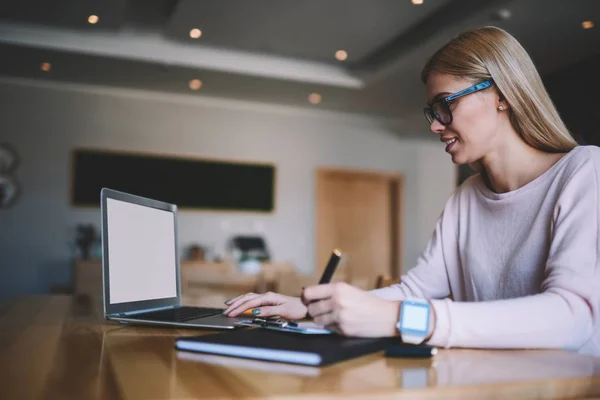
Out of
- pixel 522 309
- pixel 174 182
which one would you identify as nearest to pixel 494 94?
pixel 522 309

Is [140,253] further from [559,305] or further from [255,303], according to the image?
[559,305]

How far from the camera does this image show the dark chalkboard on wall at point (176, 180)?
19.7 ft

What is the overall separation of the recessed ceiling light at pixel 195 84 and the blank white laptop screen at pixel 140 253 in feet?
14.7

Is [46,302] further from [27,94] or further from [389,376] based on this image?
[27,94]

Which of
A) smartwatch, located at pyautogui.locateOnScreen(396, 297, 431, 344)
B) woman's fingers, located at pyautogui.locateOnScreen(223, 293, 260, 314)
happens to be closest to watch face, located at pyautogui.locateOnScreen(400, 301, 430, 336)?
smartwatch, located at pyautogui.locateOnScreen(396, 297, 431, 344)

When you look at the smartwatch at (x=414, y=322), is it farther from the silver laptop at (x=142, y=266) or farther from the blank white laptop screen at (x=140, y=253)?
the blank white laptop screen at (x=140, y=253)

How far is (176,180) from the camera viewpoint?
635 centimetres

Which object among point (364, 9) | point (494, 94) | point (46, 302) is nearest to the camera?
point (494, 94)

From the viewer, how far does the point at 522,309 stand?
2.76 feet

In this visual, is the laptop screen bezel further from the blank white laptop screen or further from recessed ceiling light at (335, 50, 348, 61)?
recessed ceiling light at (335, 50, 348, 61)

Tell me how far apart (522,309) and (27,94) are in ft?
20.0

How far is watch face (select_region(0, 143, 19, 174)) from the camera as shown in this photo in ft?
18.8

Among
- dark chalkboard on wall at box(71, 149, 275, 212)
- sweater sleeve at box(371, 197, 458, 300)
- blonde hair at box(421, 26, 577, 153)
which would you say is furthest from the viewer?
dark chalkboard on wall at box(71, 149, 275, 212)

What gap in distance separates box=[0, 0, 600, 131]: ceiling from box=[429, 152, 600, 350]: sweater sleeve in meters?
3.23
